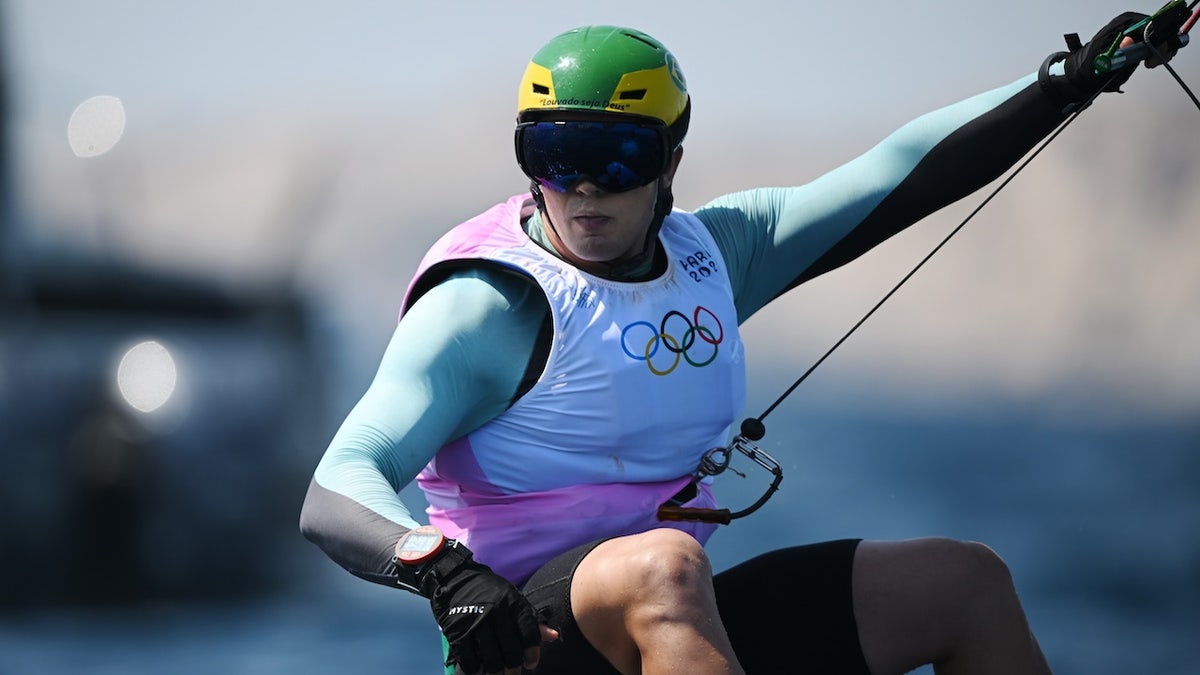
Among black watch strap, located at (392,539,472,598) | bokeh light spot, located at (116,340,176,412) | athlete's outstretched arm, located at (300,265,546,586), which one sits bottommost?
bokeh light spot, located at (116,340,176,412)

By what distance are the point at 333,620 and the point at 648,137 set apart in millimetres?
11286

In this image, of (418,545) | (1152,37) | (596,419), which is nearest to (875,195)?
(1152,37)

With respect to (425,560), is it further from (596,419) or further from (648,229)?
(648,229)

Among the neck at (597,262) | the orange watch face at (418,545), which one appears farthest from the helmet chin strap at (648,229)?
the orange watch face at (418,545)

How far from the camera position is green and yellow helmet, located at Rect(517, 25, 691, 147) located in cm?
249

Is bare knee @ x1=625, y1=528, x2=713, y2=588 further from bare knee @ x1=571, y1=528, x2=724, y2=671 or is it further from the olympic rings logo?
the olympic rings logo

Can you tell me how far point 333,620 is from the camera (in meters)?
13.2

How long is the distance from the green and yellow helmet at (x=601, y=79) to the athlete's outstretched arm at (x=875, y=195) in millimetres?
325

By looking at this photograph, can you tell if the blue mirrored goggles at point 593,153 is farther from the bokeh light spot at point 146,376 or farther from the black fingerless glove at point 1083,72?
the bokeh light spot at point 146,376

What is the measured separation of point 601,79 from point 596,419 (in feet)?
1.82

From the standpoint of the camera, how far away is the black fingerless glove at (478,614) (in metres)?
1.99

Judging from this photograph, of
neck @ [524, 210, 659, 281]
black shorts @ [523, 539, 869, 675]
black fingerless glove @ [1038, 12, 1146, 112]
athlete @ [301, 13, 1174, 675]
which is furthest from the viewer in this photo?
black fingerless glove @ [1038, 12, 1146, 112]

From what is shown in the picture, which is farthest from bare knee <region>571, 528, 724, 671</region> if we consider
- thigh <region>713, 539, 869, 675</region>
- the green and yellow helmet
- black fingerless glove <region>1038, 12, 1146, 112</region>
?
black fingerless glove <region>1038, 12, 1146, 112</region>

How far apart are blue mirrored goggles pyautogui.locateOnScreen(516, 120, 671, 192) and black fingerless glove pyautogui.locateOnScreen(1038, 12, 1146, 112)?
774mm
